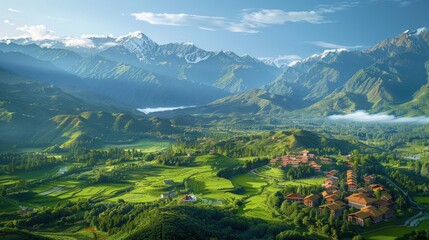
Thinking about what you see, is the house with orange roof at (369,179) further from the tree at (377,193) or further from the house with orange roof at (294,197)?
the house with orange roof at (294,197)

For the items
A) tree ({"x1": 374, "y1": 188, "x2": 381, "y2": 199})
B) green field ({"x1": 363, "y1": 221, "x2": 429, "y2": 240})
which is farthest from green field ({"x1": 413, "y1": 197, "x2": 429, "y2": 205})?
green field ({"x1": 363, "y1": 221, "x2": 429, "y2": 240})

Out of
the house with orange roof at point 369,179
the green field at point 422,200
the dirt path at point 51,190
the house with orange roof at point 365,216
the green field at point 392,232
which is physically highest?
the house with orange roof at point 369,179

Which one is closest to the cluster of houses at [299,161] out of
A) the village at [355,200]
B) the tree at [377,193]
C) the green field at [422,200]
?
the village at [355,200]

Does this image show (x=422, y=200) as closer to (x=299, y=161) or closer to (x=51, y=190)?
(x=299, y=161)

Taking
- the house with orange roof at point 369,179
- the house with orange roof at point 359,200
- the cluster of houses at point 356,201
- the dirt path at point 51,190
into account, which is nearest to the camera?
the cluster of houses at point 356,201

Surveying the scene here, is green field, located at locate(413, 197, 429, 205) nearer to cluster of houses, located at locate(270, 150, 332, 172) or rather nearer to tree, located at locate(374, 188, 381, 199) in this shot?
tree, located at locate(374, 188, 381, 199)

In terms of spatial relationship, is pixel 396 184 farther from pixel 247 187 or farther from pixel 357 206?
pixel 247 187

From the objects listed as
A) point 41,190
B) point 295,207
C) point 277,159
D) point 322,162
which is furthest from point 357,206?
point 41,190

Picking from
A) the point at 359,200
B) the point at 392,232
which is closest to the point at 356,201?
the point at 359,200
